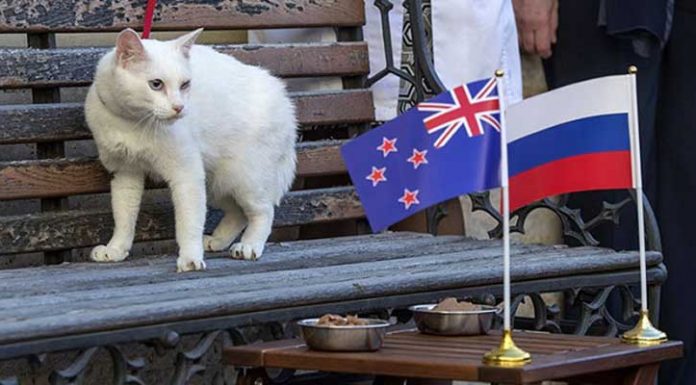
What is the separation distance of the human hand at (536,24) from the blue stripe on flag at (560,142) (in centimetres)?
208

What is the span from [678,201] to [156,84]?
235 cm

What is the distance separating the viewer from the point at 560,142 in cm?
359

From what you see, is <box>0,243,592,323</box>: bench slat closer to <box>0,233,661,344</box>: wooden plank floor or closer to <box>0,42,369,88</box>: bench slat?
<box>0,233,661,344</box>: wooden plank floor

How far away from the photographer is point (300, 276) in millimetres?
4051

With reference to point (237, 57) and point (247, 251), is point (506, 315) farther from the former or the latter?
point (237, 57)

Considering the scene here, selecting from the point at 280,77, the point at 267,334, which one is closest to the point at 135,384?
the point at 267,334

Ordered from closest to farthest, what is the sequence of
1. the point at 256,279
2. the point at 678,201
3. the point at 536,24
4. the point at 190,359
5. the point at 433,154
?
the point at 433,154, the point at 190,359, the point at 256,279, the point at 536,24, the point at 678,201

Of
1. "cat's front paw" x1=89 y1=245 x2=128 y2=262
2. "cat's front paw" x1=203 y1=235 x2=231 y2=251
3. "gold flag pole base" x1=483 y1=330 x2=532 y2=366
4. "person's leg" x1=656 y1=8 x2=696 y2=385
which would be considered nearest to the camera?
"gold flag pole base" x1=483 y1=330 x2=532 y2=366

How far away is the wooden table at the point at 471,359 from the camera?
332 cm

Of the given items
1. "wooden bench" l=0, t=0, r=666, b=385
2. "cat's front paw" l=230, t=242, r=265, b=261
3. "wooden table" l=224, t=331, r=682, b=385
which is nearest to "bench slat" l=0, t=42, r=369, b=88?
"wooden bench" l=0, t=0, r=666, b=385

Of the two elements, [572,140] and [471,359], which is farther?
[572,140]

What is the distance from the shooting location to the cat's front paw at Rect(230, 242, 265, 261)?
440cm

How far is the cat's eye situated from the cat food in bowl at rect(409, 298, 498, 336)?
2.55 feet

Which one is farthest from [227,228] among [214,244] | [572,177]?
[572,177]
